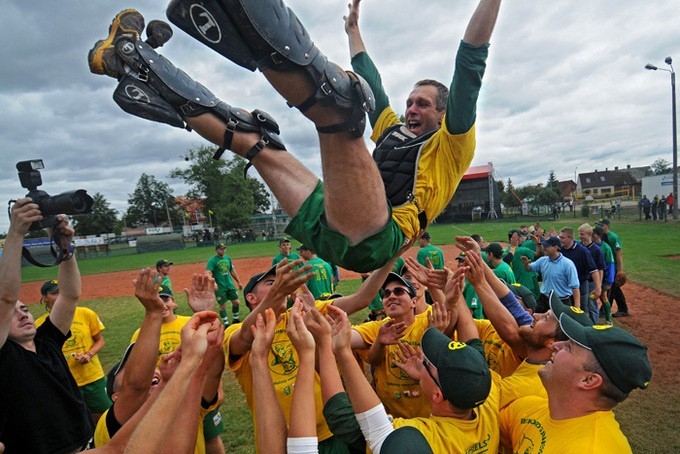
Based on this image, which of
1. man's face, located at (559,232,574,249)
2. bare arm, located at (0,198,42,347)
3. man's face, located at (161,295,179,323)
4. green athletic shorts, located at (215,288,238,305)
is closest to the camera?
bare arm, located at (0,198,42,347)

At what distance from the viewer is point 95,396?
4895mm

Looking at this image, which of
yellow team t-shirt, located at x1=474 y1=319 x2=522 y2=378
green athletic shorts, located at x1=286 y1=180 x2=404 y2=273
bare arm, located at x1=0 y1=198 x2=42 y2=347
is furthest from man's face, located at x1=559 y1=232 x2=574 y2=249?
bare arm, located at x1=0 y1=198 x2=42 y2=347

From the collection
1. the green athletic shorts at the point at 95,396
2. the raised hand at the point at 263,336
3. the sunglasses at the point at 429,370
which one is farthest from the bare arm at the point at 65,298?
the sunglasses at the point at 429,370

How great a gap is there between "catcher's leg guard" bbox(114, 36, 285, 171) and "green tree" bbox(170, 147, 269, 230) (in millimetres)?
50945

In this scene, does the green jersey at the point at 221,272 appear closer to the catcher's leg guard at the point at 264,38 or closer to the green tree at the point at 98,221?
the catcher's leg guard at the point at 264,38

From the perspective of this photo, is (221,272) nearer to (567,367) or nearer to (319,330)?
(319,330)

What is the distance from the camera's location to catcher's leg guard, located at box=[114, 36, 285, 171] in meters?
2.10

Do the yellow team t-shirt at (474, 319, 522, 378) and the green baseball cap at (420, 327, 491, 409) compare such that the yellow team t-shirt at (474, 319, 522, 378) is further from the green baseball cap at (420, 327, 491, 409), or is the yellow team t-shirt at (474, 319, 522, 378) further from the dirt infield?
the dirt infield

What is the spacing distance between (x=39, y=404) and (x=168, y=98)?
101 inches

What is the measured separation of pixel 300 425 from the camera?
197 centimetres

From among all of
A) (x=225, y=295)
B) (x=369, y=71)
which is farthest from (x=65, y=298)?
(x=225, y=295)

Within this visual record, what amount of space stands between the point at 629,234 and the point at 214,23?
28.2 meters

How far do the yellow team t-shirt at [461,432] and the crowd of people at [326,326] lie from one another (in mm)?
10

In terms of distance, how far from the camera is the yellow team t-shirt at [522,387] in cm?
273
